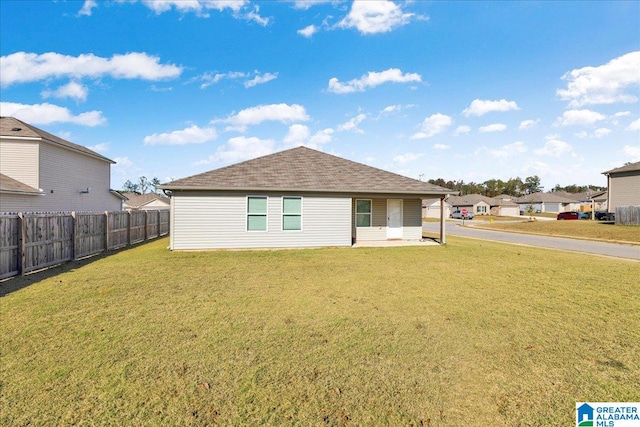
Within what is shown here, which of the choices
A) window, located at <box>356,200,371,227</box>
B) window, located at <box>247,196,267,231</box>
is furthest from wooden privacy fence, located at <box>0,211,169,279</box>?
window, located at <box>356,200,371,227</box>

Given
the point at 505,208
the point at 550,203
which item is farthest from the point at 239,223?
the point at 550,203

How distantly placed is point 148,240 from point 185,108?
11.9 m

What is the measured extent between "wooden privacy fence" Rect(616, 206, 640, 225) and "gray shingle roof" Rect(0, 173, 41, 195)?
4307 centimetres

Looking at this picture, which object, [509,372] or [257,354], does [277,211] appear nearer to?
[257,354]

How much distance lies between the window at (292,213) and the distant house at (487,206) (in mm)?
67030

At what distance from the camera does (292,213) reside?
13.7m

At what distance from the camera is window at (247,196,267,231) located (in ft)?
43.8

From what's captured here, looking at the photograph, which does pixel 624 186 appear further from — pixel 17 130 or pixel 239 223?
pixel 17 130

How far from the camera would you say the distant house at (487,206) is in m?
69.2

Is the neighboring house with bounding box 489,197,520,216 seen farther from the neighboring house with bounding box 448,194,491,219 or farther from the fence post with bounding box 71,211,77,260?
the fence post with bounding box 71,211,77,260

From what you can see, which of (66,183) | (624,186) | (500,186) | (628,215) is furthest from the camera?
(500,186)

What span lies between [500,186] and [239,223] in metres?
115

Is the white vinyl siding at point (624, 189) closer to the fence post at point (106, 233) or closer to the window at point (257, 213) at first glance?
the window at point (257, 213)

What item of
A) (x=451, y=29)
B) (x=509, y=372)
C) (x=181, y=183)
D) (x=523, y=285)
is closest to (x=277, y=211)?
(x=181, y=183)
